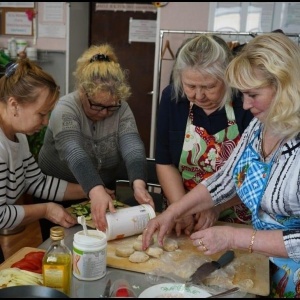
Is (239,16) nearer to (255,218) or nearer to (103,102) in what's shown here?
(103,102)

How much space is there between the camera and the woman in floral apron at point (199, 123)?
1535mm

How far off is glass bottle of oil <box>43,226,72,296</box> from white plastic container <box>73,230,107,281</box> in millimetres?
41

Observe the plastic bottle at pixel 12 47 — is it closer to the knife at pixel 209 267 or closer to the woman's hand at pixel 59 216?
the woman's hand at pixel 59 216

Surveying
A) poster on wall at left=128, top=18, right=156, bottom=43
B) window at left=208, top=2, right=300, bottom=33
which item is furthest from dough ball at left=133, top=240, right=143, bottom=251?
poster on wall at left=128, top=18, right=156, bottom=43

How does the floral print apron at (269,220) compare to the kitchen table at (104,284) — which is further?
the floral print apron at (269,220)

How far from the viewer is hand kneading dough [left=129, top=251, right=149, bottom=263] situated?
1251mm

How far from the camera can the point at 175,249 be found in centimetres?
136

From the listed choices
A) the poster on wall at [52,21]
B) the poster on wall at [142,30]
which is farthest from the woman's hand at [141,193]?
the poster on wall at [52,21]

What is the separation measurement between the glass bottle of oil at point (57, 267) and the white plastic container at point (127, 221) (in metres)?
0.28

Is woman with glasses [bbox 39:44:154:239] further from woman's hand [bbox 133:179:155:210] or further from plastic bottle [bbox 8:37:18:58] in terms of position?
plastic bottle [bbox 8:37:18:58]

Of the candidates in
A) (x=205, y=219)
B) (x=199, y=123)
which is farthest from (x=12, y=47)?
(x=205, y=219)

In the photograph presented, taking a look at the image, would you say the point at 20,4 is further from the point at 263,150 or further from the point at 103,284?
the point at 103,284

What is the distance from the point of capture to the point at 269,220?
1301 millimetres

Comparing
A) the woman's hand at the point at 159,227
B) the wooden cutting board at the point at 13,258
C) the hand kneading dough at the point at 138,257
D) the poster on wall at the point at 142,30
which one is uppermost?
the poster on wall at the point at 142,30
